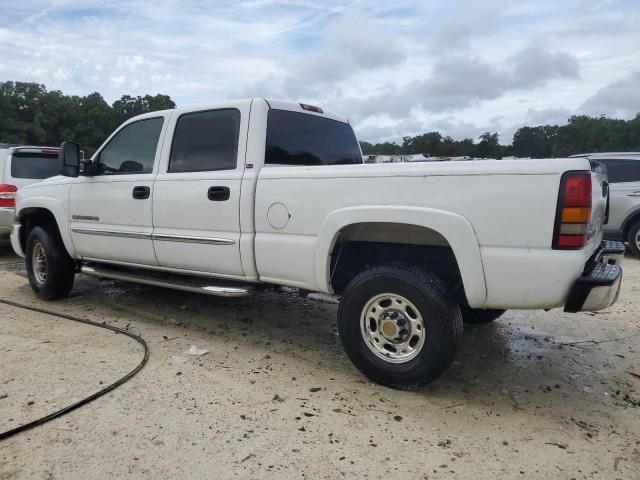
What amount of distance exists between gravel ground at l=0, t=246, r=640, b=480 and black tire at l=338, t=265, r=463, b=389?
0.49 ft

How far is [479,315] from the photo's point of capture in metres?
4.43

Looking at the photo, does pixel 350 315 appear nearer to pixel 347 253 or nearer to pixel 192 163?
pixel 347 253

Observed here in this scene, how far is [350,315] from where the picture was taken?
3.33m

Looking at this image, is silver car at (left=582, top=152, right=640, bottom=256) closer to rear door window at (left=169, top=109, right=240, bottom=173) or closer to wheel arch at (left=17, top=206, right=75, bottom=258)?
rear door window at (left=169, top=109, right=240, bottom=173)

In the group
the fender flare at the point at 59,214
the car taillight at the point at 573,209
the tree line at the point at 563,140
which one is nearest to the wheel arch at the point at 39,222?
the fender flare at the point at 59,214

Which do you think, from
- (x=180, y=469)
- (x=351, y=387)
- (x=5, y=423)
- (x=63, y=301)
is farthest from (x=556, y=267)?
(x=63, y=301)

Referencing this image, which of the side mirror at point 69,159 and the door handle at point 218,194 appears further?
the side mirror at point 69,159

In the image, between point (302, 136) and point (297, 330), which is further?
point (297, 330)

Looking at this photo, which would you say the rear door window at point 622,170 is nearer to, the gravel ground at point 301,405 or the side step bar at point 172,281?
the gravel ground at point 301,405

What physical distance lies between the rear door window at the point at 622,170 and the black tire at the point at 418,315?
6.96 m

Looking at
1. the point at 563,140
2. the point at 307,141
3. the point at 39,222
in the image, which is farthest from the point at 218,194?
the point at 563,140

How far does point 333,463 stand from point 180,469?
0.75 m

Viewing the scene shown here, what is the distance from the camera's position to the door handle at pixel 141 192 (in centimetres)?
434

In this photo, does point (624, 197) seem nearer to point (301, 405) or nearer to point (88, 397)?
point (301, 405)
